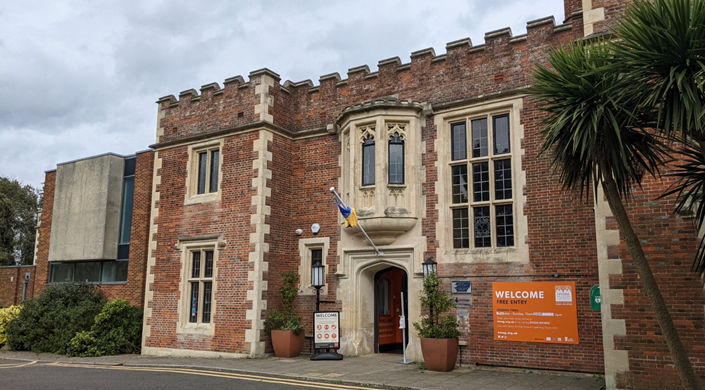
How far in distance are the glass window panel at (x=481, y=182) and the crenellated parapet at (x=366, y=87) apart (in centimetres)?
172

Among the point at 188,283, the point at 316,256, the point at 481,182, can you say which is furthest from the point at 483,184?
the point at 188,283

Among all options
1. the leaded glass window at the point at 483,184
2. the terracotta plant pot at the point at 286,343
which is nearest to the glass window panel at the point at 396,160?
the leaded glass window at the point at 483,184

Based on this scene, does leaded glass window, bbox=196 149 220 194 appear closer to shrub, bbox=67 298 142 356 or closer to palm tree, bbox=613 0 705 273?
shrub, bbox=67 298 142 356

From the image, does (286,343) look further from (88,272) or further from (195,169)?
(88,272)

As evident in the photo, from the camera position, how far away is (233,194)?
15422 mm

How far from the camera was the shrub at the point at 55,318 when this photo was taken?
53.3 ft

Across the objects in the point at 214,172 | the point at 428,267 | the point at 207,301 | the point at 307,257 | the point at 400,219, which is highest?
the point at 214,172

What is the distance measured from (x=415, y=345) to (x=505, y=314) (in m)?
2.35

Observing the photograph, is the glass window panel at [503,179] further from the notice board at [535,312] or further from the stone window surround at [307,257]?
the stone window surround at [307,257]

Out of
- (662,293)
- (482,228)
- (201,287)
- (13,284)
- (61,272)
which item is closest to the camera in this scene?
(662,293)

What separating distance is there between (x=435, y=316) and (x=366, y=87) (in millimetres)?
6394

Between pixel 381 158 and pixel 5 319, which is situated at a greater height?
pixel 381 158

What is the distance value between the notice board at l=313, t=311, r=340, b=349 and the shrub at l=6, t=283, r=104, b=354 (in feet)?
24.4

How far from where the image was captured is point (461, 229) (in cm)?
1316
